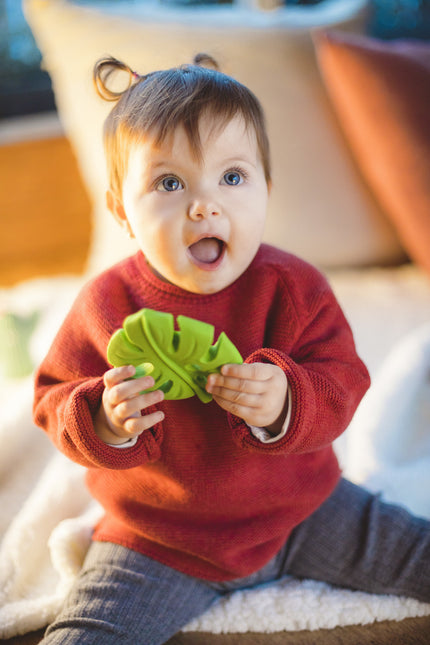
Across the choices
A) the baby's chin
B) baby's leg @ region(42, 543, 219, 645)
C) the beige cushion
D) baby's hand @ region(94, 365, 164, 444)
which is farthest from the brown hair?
the beige cushion

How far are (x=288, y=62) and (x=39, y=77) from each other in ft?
3.55

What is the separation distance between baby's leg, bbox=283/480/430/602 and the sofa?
Answer: 10 centimetres

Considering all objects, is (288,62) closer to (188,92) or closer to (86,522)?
(188,92)

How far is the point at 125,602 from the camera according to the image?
0.67 meters

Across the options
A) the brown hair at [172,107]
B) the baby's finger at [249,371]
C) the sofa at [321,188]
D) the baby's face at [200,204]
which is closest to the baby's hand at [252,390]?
the baby's finger at [249,371]

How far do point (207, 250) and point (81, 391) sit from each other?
19 centimetres

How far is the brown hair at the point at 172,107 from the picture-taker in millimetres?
578

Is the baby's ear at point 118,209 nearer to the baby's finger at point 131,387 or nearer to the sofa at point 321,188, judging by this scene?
the baby's finger at point 131,387

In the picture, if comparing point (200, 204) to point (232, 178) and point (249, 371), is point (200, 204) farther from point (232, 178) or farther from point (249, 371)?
point (249, 371)

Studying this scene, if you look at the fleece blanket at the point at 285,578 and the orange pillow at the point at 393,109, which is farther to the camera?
the orange pillow at the point at 393,109

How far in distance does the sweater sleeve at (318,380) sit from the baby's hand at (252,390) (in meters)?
0.02

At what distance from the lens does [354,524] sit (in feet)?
2.54

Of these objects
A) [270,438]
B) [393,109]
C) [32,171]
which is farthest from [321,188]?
[32,171]

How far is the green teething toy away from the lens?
1.66 feet
